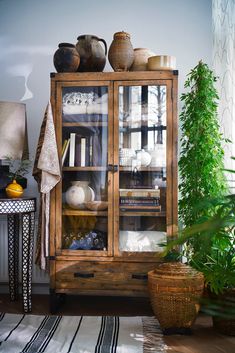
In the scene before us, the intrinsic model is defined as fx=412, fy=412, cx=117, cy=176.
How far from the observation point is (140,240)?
9.35ft

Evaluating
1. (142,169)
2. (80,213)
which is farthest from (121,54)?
(80,213)

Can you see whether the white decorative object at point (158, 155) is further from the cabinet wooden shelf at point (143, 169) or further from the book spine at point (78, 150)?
the book spine at point (78, 150)

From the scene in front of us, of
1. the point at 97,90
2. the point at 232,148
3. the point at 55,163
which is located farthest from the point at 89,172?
the point at 232,148

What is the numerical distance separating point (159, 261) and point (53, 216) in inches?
31.1

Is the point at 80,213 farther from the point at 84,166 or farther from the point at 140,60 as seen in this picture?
the point at 140,60

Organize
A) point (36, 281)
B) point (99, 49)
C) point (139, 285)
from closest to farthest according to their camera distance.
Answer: point (139, 285) → point (99, 49) → point (36, 281)

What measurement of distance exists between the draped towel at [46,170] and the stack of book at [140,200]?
476 millimetres

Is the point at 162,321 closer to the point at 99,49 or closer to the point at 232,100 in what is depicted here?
the point at 232,100

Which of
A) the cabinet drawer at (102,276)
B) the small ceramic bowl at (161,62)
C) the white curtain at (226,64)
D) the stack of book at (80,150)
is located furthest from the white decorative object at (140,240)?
the small ceramic bowl at (161,62)

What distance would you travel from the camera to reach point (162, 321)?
7.86ft

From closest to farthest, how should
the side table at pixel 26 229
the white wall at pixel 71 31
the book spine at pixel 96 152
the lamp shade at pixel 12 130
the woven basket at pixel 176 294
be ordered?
the woven basket at pixel 176 294 < the side table at pixel 26 229 < the lamp shade at pixel 12 130 < the book spine at pixel 96 152 < the white wall at pixel 71 31

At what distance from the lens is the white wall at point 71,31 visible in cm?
333

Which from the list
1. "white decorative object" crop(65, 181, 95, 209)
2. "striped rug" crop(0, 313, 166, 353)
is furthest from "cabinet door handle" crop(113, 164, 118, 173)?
"striped rug" crop(0, 313, 166, 353)

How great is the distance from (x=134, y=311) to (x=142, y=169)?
1004mm
